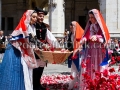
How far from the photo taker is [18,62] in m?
5.97

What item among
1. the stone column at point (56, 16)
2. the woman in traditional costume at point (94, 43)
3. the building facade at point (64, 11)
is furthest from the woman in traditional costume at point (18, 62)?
the stone column at point (56, 16)

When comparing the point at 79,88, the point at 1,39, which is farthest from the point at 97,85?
the point at 1,39

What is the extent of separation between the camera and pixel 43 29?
Result: 22.5 feet

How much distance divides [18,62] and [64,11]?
19.2 metres

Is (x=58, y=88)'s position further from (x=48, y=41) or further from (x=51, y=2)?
(x=51, y=2)

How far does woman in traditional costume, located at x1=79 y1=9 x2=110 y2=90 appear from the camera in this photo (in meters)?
6.45

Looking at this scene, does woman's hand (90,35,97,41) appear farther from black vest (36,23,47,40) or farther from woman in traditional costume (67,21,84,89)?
black vest (36,23,47,40)

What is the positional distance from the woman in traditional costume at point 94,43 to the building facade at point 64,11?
551 inches

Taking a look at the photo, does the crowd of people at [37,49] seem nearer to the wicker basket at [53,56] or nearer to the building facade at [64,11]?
the wicker basket at [53,56]

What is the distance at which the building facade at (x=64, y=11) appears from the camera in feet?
67.6

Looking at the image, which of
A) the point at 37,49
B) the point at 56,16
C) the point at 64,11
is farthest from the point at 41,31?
the point at 64,11

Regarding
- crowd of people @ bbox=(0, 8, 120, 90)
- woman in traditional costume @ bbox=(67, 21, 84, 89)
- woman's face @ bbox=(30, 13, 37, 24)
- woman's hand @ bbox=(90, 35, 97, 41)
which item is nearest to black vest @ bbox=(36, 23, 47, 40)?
crowd of people @ bbox=(0, 8, 120, 90)

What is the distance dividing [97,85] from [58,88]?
306 centimetres

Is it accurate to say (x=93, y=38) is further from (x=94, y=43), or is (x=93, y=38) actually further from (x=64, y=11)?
(x=64, y=11)
